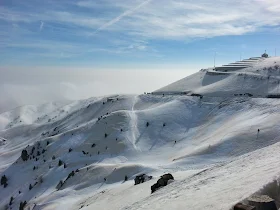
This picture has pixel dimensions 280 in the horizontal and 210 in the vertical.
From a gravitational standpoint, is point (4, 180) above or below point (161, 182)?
below

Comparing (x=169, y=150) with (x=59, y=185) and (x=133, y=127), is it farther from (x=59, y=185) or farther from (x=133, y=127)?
(x=59, y=185)

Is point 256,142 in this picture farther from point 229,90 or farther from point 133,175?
point 229,90

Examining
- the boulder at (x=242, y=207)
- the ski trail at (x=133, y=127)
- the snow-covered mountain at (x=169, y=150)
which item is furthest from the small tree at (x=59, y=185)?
the boulder at (x=242, y=207)

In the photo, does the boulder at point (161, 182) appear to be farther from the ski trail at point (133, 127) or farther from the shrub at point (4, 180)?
the shrub at point (4, 180)

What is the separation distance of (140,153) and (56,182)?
664 inches

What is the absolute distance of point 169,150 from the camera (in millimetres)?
58812

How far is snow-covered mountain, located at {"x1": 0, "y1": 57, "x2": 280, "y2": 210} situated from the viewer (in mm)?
15422

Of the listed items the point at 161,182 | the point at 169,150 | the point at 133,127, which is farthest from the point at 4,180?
the point at 161,182

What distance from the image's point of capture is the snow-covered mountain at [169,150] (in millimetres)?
15422

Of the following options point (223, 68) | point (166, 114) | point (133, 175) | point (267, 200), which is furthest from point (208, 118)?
point (267, 200)

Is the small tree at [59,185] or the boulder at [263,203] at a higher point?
the boulder at [263,203]

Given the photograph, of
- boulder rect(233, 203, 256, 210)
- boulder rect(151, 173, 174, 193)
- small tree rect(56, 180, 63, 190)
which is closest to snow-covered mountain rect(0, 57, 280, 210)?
small tree rect(56, 180, 63, 190)

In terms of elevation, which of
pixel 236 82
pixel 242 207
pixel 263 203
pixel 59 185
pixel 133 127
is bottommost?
pixel 59 185

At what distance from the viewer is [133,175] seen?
147ft
